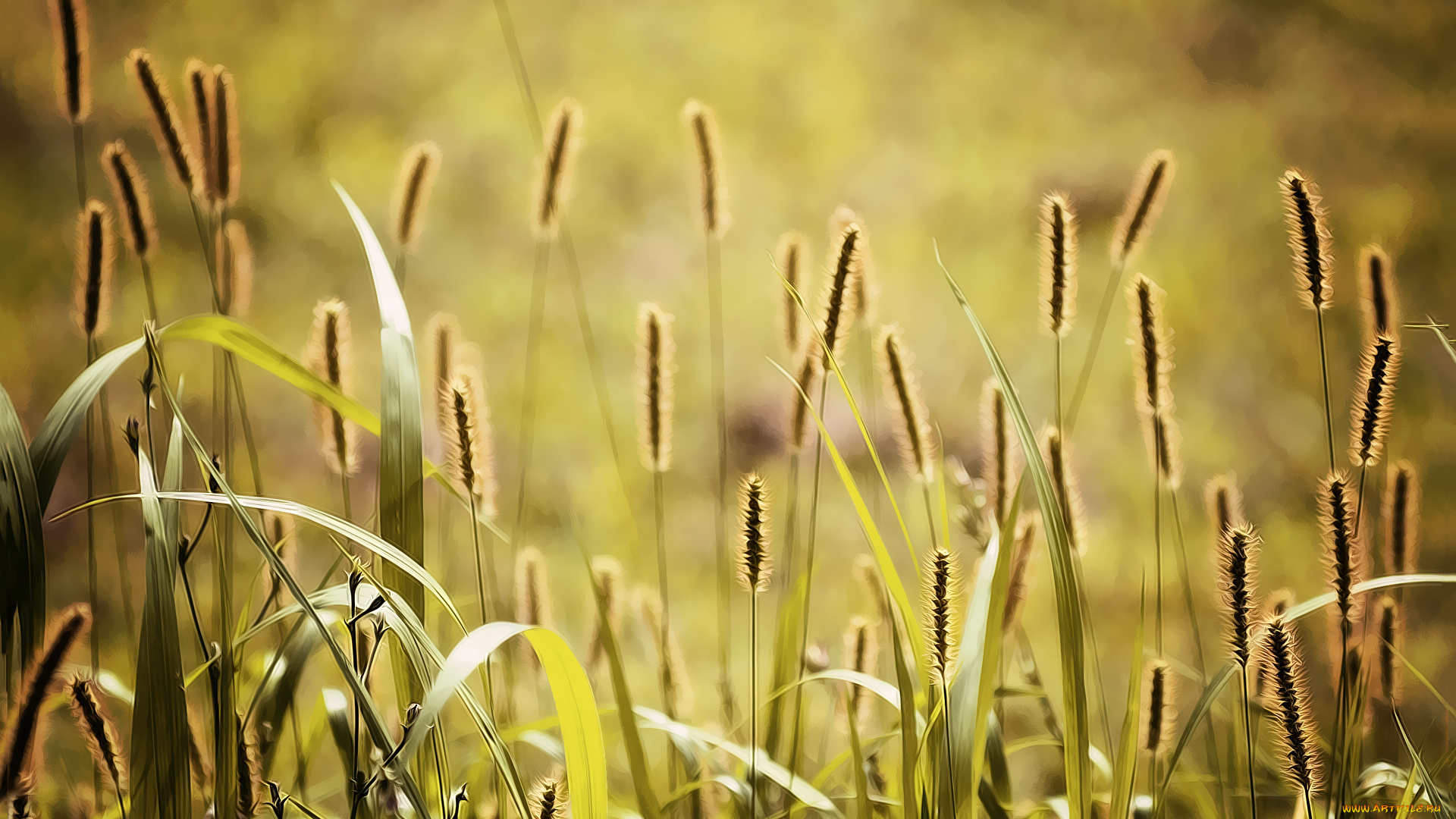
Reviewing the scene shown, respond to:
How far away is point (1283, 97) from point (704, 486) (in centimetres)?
94

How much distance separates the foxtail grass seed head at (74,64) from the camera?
48 cm

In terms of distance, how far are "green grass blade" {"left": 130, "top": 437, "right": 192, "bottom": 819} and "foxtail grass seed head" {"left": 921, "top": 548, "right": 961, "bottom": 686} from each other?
0.31 metres

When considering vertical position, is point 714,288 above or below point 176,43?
below

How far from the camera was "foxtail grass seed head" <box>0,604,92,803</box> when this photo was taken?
220mm

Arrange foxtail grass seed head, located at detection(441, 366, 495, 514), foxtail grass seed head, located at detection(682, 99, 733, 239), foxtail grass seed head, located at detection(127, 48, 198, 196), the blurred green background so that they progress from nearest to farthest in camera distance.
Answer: foxtail grass seed head, located at detection(441, 366, 495, 514) → foxtail grass seed head, located at detection(127, 48, 198, 196) → foxtail grass seed head, located at detection(682, 99, 733, 239) → the blurred green background

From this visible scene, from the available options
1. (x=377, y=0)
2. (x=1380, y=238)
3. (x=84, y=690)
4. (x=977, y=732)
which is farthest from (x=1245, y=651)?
(x=377, y=0)

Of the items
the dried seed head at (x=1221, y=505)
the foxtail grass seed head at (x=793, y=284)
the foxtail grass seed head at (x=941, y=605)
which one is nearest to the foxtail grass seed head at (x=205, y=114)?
the foxtail grass seed head at (x=793, y=284)

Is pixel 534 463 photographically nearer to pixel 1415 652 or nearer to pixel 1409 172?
pixel 1415 652

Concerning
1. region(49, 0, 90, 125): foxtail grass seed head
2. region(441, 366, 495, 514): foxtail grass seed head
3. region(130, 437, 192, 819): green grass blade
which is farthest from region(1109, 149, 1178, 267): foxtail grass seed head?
region(49, 0, 90, 125): foxtail grass seed head


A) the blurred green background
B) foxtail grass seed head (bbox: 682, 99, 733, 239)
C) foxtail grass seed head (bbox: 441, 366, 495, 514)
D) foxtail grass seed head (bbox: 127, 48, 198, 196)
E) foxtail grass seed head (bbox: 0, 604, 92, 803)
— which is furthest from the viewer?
the blurred green background

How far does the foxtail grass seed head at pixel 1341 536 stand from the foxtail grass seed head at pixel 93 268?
675 millimetres

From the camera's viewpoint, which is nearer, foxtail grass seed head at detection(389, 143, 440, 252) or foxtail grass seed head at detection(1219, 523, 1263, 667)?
foxtail grass seed head at detection(1219, 523, 1263, 667)

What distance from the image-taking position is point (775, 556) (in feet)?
2.76

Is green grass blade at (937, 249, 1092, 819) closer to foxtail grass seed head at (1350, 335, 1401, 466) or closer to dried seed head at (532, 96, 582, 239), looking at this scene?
foxtail grass seed head at (1350, 335, 1401, 466)
